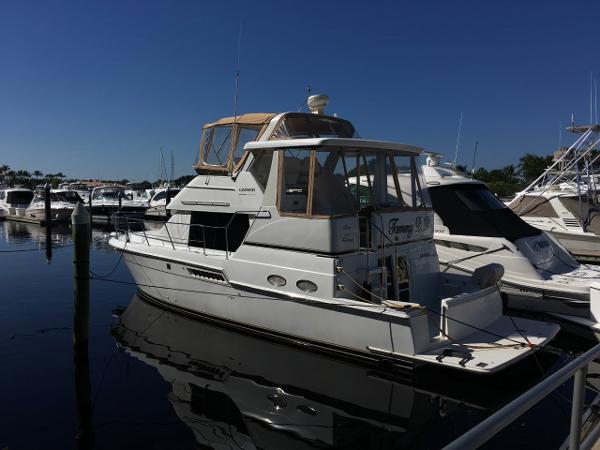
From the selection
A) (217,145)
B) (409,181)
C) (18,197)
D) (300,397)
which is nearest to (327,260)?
(300,397)

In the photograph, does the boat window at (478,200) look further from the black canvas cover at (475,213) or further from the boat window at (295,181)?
the boat window at (295,181)

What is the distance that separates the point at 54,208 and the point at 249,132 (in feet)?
89.3

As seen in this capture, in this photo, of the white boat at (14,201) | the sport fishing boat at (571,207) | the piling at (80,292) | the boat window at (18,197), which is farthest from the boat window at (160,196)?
the piling at (80,292)

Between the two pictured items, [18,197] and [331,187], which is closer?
[331,187]

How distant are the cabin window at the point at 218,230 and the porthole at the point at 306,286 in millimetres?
1828

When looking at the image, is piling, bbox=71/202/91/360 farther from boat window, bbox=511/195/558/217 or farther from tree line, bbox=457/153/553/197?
tree line, bbox=457/153/553/197

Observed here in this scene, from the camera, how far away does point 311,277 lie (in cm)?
723

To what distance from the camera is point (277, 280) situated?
301 inches

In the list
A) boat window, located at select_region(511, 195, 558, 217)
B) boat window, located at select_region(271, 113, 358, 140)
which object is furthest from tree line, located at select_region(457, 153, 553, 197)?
boat window, located at select_region(271, 113, 358, 140)

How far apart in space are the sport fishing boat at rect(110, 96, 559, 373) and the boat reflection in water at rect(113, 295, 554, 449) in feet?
1.41

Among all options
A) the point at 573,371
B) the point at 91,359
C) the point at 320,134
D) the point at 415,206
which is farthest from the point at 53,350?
the point at 573,371

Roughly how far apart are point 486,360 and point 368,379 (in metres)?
1.64

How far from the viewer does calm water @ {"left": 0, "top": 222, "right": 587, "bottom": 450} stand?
5520 millimetres

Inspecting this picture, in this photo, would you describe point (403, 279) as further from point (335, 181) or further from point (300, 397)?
point (300, 397)
